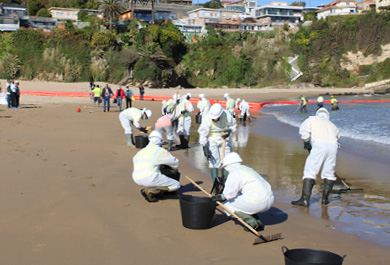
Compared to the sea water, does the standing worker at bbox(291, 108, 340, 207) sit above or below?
above

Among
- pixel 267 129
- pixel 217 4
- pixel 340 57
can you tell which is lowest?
pixel 267 129

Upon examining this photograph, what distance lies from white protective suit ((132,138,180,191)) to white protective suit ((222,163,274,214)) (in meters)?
1.75

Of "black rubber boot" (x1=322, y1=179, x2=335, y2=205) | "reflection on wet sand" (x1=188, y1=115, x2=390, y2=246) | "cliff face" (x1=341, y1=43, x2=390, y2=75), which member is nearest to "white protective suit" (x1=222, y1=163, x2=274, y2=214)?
"reflection on wet sand" (x1=188, y1=115, x2=390, y2=246)

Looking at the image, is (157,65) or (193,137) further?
(157,65)

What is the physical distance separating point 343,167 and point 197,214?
21.8ft

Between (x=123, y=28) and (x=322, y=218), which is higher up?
(x=123, y=28)

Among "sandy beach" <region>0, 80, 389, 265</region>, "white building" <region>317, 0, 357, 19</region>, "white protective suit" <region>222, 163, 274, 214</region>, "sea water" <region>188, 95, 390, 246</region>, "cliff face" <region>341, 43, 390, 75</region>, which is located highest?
"white building" <region>317, 0, 357, 19</region>

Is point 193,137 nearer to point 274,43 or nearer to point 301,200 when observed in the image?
point 301,200

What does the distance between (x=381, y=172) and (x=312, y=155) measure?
433cm

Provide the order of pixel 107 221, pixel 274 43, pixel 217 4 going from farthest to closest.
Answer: pixel 217 4, pixel 274 43, pixel 107 221

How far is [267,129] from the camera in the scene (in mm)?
20438

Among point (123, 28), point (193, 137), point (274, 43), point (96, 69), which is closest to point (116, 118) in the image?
point (193, 137)

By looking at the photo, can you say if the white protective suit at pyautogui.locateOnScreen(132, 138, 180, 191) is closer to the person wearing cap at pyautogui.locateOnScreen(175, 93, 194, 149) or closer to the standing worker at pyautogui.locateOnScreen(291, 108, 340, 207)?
the standing worker at pyautogui.locateOnScreen(291, 108, 340, 207)

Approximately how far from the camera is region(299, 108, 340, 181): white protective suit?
25.1 ft
